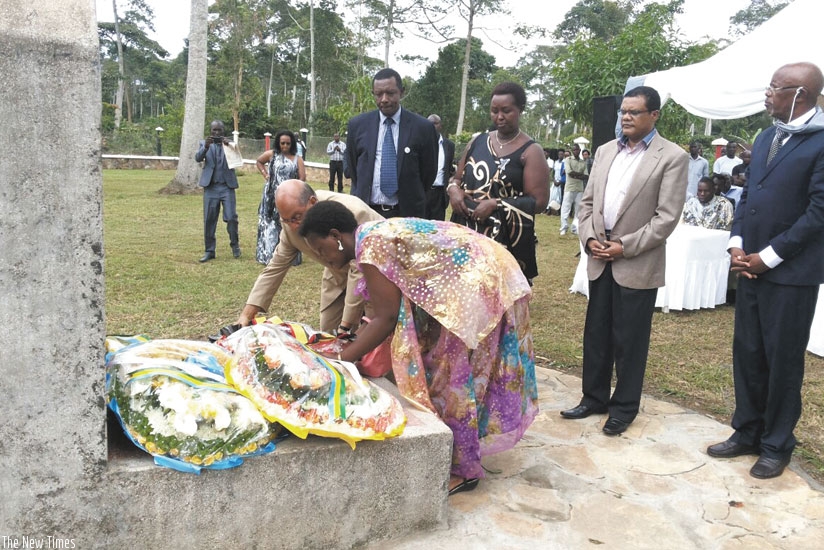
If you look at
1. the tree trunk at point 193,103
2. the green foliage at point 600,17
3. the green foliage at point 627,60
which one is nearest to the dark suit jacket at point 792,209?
the green foliage at point 627,60

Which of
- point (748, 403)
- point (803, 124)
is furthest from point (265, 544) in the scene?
point (803, 124)

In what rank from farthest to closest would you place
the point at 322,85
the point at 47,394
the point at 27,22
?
the point at 322,85, the point at 47,394, the point at 27,22

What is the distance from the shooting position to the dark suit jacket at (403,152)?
4719 millimetres

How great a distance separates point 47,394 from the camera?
2092 mm

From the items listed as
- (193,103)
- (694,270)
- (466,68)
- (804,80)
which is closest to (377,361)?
(804,80)

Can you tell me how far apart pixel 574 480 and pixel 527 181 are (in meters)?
1.70

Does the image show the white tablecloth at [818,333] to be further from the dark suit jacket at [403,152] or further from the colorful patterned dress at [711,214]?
the dark suit jacket at [403,152]

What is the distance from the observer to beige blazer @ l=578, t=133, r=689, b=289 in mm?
3465

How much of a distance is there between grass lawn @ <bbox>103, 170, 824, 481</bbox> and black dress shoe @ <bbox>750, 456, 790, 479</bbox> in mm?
220

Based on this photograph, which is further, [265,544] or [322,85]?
[322,85]

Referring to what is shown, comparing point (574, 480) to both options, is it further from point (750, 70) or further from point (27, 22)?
point (750, 70)

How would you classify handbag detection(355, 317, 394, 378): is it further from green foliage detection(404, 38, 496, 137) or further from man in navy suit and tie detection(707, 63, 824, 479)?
green foliage detection(404, 38, 496, 137)

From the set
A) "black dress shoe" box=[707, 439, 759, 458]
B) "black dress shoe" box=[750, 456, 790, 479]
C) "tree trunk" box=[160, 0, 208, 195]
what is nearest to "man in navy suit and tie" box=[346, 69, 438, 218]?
"black dress shoe" box=[707, 439, 759, 458]

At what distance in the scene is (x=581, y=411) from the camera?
391 centimetres
